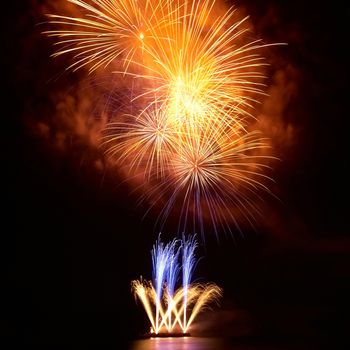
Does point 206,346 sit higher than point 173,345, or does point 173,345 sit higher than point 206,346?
point 206,346

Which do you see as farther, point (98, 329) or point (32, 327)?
point (98, 329)

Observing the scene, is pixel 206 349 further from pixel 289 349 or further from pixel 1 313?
pixel 1 313

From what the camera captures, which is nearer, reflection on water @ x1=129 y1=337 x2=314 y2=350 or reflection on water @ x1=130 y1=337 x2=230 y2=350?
reflection on water @ x1=130 y1=337 x2=230 y2=350

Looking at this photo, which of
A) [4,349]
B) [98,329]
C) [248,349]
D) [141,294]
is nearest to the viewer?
[4,349]

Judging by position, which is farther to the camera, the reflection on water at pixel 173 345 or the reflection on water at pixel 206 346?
the reflection on water at pixel 206 346

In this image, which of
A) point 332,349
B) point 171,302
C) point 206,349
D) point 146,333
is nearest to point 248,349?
point 206,349

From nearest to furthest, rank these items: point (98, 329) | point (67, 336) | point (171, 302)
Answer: point (171, 302) → point (67, 336) → point (98, 329)

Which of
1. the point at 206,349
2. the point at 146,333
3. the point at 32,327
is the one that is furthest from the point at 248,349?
the point at 146,333

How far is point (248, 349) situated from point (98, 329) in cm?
3720

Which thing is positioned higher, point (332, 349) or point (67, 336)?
point (67, 336)

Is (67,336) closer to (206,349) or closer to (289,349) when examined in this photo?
(206,349)

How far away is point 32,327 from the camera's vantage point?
56.1 metres

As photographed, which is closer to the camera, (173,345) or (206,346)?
(173,345)

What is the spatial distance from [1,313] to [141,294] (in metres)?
13.5
